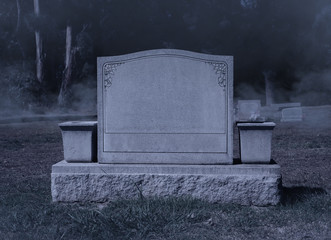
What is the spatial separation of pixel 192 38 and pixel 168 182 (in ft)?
58.3

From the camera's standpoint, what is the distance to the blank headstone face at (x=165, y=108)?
14.4 ft

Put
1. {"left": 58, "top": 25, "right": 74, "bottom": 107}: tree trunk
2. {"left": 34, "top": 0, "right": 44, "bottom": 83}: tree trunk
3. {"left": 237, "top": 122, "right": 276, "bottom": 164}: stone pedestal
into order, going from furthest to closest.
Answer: {"left": 34, "top": 0, "right": 44, "bottom": 83}: tree trunk
{"left": 58, "top": 25, "right": 74, "bottom": 107}: tree trunk
{"left": 237, "top": 122, "right": 276, "bottom": 164}: stone pedestal

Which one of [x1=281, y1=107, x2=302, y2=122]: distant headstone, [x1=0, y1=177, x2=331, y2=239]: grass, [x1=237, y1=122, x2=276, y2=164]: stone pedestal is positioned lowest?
[x1=0, y1=177, x2=331, y2=239]: grass

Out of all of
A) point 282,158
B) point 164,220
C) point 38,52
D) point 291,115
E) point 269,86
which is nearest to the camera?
point 164,220

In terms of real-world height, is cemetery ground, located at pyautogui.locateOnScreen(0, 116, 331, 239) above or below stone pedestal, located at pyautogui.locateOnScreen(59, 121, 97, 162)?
below

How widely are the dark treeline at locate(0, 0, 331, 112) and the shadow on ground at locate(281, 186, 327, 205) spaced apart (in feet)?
52.8

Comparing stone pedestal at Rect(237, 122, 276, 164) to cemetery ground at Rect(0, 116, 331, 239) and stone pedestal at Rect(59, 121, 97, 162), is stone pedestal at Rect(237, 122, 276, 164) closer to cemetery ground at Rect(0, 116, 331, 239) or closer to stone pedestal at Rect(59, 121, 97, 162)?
cemetery ground at Rect(0, 116, 331, 239)

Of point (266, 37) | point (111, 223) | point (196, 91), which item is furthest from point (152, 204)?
point (266, 37)

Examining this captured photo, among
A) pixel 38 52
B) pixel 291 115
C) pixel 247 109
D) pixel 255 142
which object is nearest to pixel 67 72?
pixel 38 52

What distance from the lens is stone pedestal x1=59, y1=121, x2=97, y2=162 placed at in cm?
452

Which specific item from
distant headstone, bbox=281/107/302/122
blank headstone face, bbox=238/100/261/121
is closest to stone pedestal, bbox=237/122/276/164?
blank headstone face, bbox=238/100/261/121

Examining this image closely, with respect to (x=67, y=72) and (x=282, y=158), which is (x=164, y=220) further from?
(x=67, y=72)

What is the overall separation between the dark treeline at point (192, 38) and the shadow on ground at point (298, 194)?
16.1 metres

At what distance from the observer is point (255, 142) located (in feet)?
14.4
